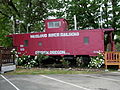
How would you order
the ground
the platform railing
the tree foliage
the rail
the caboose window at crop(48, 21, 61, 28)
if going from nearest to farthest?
the ground
the platform railing
the rail
the caboose window at crop(48, 21, 61, 28)
the tree foliage

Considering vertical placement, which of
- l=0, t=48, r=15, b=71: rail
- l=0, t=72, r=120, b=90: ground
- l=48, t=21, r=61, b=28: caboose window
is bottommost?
l=0, t=72, r=120, b=90: ground

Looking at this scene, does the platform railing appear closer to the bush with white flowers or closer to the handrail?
the handrail

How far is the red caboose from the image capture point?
14414 mm

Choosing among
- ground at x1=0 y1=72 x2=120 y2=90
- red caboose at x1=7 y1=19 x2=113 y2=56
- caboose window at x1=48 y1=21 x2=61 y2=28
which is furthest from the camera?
caboose window at x1=48 y1=21 x2=61 y2=28

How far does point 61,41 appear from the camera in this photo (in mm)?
15484

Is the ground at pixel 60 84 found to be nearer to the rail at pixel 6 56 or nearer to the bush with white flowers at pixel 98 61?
the bush with white flowers at pixel 98 61

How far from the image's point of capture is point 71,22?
20797 millimetres

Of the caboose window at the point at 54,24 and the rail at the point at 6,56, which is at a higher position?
the caboose window at the point at 54,24

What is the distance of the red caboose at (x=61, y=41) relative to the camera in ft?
47.3


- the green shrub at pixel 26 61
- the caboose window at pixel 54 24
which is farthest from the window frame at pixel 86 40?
the green shrub at pixel 26 61

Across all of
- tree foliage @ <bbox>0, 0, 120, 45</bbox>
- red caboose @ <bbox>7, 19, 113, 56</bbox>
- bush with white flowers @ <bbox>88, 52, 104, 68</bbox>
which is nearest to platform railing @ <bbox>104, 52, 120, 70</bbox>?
bush with white flowers @ <bbox>88, 52, 104, 68</bbox>

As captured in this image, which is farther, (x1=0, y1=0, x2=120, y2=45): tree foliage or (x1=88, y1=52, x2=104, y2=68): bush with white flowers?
(x1=0, y1=0, x2=120, y2=45): tree foliage

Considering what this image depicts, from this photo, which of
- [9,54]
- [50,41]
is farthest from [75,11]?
[9,54]

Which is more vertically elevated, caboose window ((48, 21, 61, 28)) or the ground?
caboose window ((48, 21, 61, 28))
